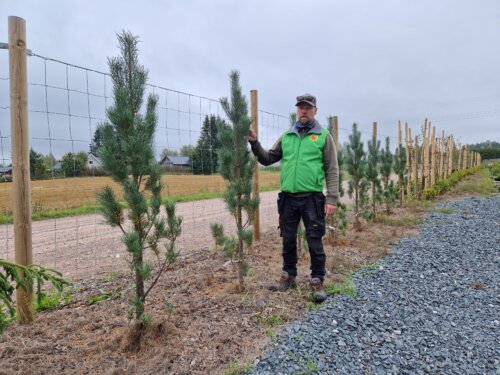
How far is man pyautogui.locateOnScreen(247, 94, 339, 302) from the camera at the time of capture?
3.48m

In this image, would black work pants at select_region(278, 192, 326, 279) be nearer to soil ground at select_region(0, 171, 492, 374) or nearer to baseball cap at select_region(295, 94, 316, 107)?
soil ground at select_region(0, 171, 492, 374)

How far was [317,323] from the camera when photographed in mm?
2951

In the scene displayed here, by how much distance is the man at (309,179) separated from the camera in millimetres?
3479

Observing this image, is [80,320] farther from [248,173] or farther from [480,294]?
[480,294]

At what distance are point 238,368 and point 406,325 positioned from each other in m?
1.72

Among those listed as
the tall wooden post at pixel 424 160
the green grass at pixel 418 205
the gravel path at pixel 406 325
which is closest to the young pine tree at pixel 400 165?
the green grass at pixel 418 205

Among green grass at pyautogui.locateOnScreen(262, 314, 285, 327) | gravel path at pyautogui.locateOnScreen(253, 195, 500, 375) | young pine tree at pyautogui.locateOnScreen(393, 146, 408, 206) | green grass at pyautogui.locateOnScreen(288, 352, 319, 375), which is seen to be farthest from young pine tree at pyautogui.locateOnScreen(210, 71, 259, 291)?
young pine tree at pyautogui.locateOnScreen(393, 146, 408, 206)

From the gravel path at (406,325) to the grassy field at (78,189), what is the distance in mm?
1708

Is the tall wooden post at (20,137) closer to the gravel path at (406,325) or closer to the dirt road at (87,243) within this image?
the dirt road at (87,243)

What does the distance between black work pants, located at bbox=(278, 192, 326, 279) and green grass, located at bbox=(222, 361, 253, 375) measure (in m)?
1.50

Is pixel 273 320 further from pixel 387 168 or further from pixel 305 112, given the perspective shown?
pixel 387 168

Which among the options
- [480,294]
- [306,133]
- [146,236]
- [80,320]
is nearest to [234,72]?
[306,133]

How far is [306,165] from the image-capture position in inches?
137

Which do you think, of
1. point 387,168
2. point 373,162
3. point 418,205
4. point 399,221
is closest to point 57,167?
point 373,162
